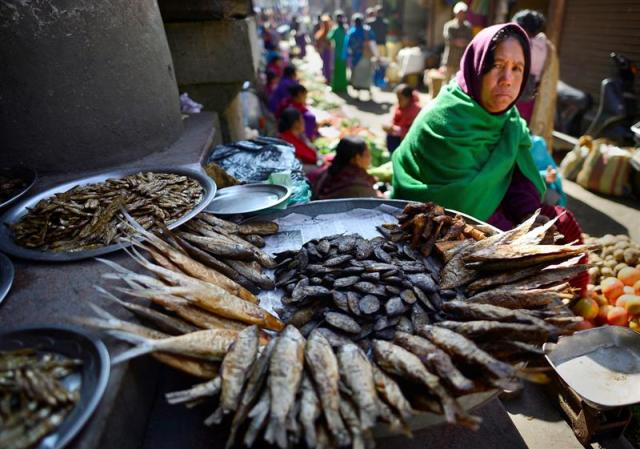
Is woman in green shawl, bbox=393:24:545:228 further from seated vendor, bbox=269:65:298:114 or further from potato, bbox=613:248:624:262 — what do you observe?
seated vendor, bbox=269:65:298:114

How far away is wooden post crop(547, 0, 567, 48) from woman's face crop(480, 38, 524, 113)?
28.0 feet

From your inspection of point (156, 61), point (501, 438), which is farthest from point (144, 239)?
point (156, 61)

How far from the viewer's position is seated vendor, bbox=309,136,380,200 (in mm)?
4164

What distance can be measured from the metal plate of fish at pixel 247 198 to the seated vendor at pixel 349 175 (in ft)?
3.56

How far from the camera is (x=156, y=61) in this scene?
12.7 ft

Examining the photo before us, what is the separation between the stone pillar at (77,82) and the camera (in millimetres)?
3047

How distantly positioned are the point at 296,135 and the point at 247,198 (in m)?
3.14

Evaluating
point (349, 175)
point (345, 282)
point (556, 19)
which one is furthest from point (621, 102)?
point (345, 282)

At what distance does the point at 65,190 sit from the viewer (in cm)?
296

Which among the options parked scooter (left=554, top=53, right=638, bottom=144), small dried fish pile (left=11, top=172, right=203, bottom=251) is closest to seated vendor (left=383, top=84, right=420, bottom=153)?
parked scooter (left=554, top=53, right=638, bottom=144)

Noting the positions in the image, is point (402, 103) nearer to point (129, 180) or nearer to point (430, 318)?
point (129, 180)

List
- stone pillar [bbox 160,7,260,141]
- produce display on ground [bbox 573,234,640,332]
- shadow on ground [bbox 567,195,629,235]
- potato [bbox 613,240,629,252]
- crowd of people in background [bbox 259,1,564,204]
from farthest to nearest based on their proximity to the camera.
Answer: shadow on ground [bbox 567,195,629,235] → stone pillar [bbox 160,7,260,141] → potato [bbox 613,240,629,252] → crowd of people in background [bbox 259,1,564,204] → produce display on ground [bbox 573,234,640,332]

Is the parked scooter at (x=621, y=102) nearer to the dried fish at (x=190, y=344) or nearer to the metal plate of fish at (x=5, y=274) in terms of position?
the dried fish at (x=190, y=344)

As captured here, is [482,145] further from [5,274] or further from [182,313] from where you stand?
[5,274]
